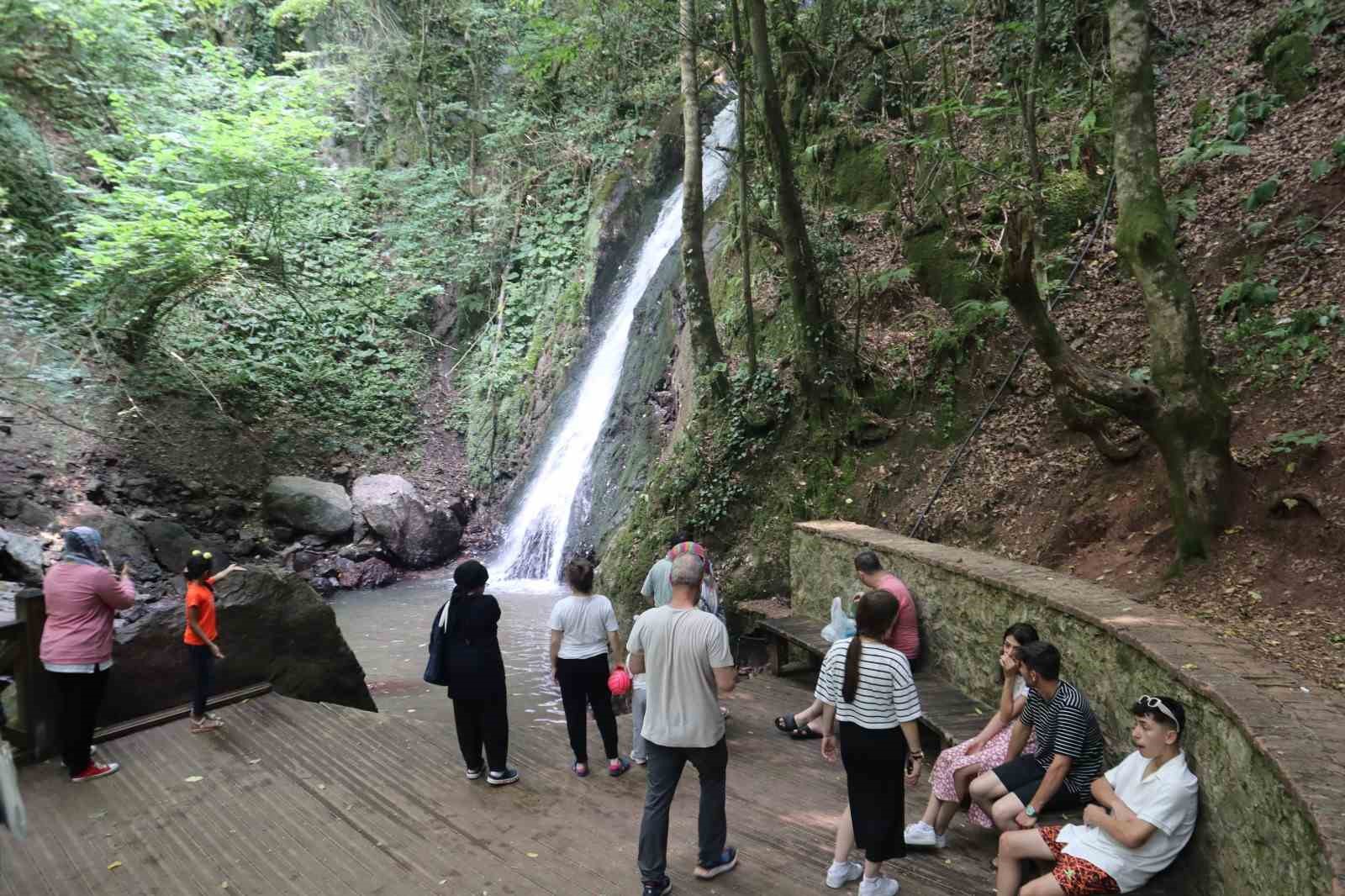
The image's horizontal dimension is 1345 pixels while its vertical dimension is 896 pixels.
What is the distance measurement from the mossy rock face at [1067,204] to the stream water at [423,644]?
7.80 metres

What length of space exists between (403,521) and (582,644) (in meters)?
12.1

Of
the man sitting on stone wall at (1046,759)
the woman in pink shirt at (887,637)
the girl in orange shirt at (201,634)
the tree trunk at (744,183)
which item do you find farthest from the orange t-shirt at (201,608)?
the tree trunk at (744,183)

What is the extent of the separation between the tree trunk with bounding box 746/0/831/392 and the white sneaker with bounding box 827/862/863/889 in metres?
6.91

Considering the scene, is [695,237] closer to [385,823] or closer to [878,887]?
[385,823]

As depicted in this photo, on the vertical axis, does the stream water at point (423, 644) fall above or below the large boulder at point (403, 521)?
below

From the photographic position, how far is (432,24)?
2408 centimetres

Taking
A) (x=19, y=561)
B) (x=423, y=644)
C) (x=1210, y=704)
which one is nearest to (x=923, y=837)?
(x=1210, y=704)

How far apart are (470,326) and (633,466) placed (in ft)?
31.1

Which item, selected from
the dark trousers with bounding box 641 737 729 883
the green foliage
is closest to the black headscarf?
the dark trousers with bounding box 641 737 729 883

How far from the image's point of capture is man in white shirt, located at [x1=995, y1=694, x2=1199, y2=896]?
11.3 ft

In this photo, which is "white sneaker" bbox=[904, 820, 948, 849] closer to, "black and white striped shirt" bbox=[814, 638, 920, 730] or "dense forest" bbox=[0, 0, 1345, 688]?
"black and white striped shirt" bbox=[814, 638, 920, 730]

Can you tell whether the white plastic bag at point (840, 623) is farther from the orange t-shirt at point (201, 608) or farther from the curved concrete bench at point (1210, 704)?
the orange t-shirt at point (201, 608)

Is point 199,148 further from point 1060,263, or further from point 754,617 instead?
point 1060,263

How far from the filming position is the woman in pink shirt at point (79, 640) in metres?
5.35
